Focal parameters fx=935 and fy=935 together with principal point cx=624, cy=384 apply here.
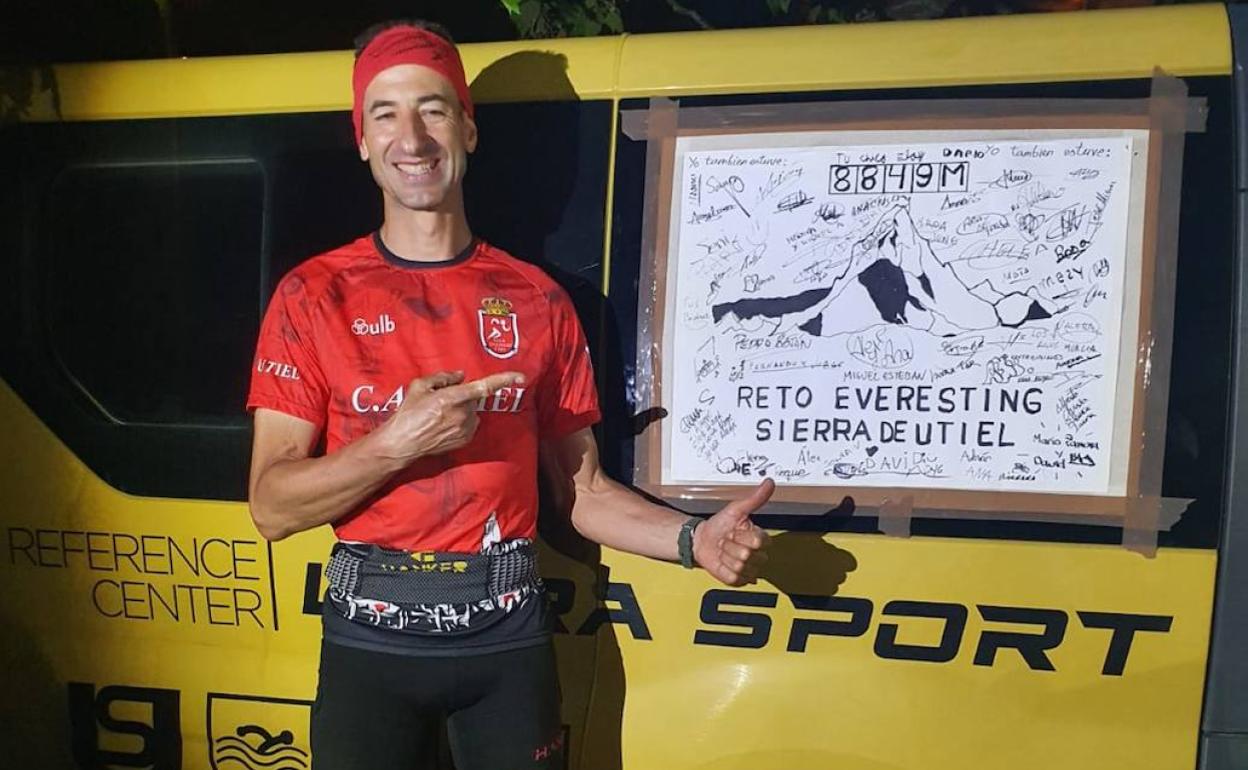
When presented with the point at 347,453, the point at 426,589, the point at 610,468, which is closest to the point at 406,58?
the point at 347,453

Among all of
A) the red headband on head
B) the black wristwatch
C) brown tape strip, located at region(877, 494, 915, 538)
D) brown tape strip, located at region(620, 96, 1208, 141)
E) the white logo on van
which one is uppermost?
the red headband on head

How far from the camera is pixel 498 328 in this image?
5.69 feet

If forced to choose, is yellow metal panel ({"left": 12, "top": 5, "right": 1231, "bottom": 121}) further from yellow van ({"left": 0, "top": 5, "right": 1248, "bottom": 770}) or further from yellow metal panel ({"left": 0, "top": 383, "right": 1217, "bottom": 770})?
yellow metal panel ({"left": 0, "top": 383, "right": 1217, "bottom": 770})

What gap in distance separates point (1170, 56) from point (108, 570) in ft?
7.73

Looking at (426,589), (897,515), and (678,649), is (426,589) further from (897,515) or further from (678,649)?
(897,515)

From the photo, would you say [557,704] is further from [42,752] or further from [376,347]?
[42,752]

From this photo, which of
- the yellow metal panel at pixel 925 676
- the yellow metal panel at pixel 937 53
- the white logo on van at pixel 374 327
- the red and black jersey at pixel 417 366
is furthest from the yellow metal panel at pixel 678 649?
the yellow metal panel at pixel 937 53

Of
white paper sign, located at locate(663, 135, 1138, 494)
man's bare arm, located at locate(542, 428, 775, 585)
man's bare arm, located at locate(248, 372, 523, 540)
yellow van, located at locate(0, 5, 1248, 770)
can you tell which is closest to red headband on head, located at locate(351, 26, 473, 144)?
yellow van, located at locate(0, 5, 1248, 770)

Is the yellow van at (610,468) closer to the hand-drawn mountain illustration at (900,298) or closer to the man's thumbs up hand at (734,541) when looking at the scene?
the man's thumbs up hand at (734,541)

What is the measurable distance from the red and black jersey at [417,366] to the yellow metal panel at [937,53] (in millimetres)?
531

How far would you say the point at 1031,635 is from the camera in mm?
1723

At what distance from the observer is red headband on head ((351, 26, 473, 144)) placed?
5.72 feet

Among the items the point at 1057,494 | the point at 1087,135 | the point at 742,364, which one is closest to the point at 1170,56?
the point at 1087,135

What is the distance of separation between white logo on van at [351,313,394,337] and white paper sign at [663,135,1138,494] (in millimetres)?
529
